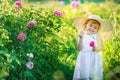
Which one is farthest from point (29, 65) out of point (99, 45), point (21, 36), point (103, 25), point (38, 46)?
point (103, 25)

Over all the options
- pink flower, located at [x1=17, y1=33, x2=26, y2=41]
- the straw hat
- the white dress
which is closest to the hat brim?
the straw hat

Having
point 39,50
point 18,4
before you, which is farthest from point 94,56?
point 18,4

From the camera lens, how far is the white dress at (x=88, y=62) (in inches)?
238

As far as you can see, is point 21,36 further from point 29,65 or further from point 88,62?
point 88,62

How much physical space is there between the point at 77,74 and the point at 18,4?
1.07 metres

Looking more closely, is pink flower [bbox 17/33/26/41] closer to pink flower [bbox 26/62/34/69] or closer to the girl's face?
pink flower [bbox 26/62/34/69]

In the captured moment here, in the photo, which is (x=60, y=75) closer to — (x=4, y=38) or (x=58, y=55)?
(x=58, y=55)

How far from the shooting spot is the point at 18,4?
20.3ft

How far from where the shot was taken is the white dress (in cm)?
605

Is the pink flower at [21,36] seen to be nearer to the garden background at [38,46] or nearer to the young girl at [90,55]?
the garden background at [38,46]

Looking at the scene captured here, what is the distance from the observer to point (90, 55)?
6.05 meters

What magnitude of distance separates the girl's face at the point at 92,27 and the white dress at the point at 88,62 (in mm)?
60

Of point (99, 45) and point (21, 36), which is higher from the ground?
point (21, 36)

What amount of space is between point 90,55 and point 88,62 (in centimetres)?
8
